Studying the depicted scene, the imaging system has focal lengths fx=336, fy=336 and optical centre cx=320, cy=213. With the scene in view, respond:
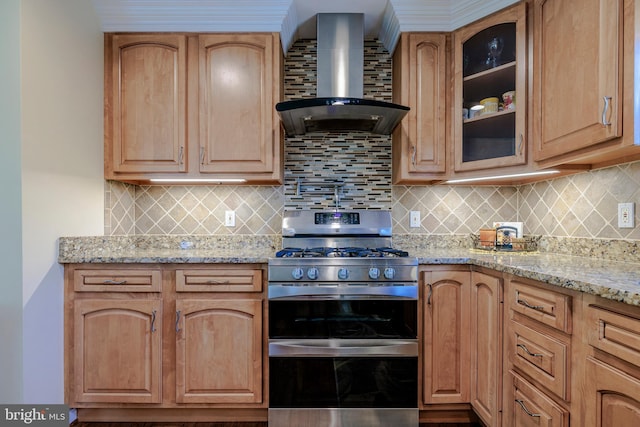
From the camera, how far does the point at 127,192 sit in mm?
2281

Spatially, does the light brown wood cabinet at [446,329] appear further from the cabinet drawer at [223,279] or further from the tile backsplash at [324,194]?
the cabinet drawer at [223,279]

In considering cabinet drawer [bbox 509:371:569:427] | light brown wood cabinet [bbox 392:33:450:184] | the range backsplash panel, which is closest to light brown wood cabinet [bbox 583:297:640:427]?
cabinet drawer [bbox 509:371:569:427]

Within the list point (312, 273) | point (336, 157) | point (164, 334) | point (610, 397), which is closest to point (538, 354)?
point (610, 397)

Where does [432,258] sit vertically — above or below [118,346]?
above

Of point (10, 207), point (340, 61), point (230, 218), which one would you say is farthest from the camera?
point (230, 218)

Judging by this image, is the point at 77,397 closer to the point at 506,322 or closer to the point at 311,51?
the point at 506,322

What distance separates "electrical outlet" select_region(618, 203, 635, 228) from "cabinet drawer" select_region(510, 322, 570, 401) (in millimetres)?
739

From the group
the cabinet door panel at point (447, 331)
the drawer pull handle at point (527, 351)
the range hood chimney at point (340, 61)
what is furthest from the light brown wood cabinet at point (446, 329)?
the range hood chimney at point (340, 61)

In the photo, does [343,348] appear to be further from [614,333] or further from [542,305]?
[614,333]

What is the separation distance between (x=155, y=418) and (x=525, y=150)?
7.97ft

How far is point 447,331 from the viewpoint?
5.79 ft

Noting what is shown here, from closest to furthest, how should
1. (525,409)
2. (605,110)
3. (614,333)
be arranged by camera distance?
(614,333), (605,110), (525,409)

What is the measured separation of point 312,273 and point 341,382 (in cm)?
58

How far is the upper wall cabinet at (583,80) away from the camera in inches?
46.8
